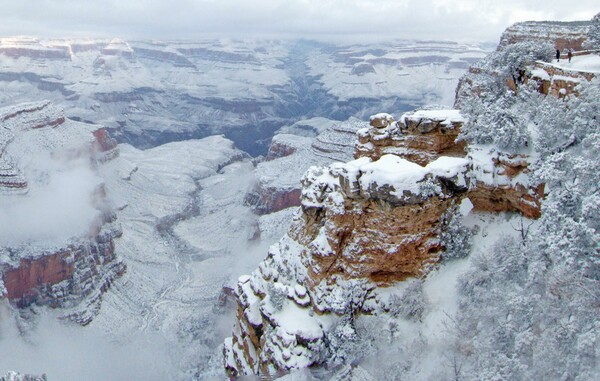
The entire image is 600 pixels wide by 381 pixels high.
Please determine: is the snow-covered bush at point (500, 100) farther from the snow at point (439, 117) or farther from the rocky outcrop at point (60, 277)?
the rocky outcrop at point (60, 277)

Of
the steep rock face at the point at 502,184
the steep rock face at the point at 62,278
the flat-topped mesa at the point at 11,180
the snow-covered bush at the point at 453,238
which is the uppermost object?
the steep rock face at the point at 502,184

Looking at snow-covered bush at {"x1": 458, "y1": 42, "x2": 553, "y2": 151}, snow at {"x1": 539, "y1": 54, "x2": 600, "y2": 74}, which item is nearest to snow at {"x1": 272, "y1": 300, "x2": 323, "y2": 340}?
snow-covered bush at {"x1": 458, "y1": 42, "x2": 553, "y2": 151}

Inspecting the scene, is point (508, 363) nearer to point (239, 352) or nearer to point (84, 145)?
point (239, 352)

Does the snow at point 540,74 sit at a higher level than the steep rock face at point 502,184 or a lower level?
higher

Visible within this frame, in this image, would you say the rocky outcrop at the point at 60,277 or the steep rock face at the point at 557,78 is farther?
the rocky outcrop at the point at 60,277

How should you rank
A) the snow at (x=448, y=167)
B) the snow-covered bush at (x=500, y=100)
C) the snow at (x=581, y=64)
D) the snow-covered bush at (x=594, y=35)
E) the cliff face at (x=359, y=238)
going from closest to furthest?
the cliff face at (x=359, y=238) < the snow at (x=448, y=167) < the snow-covered bush at (x=500, y=100) < the snow at (x=581, y=64) < the snow-covered bush at (x=594, y=35)

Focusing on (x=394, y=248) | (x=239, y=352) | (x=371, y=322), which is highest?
(x=394, y=248)

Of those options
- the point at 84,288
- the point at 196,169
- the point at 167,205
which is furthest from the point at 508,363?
the point at 196,169

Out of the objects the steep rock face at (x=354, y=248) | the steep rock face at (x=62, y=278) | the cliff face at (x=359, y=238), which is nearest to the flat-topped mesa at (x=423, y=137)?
the cliff face at (x=359, y=238)
